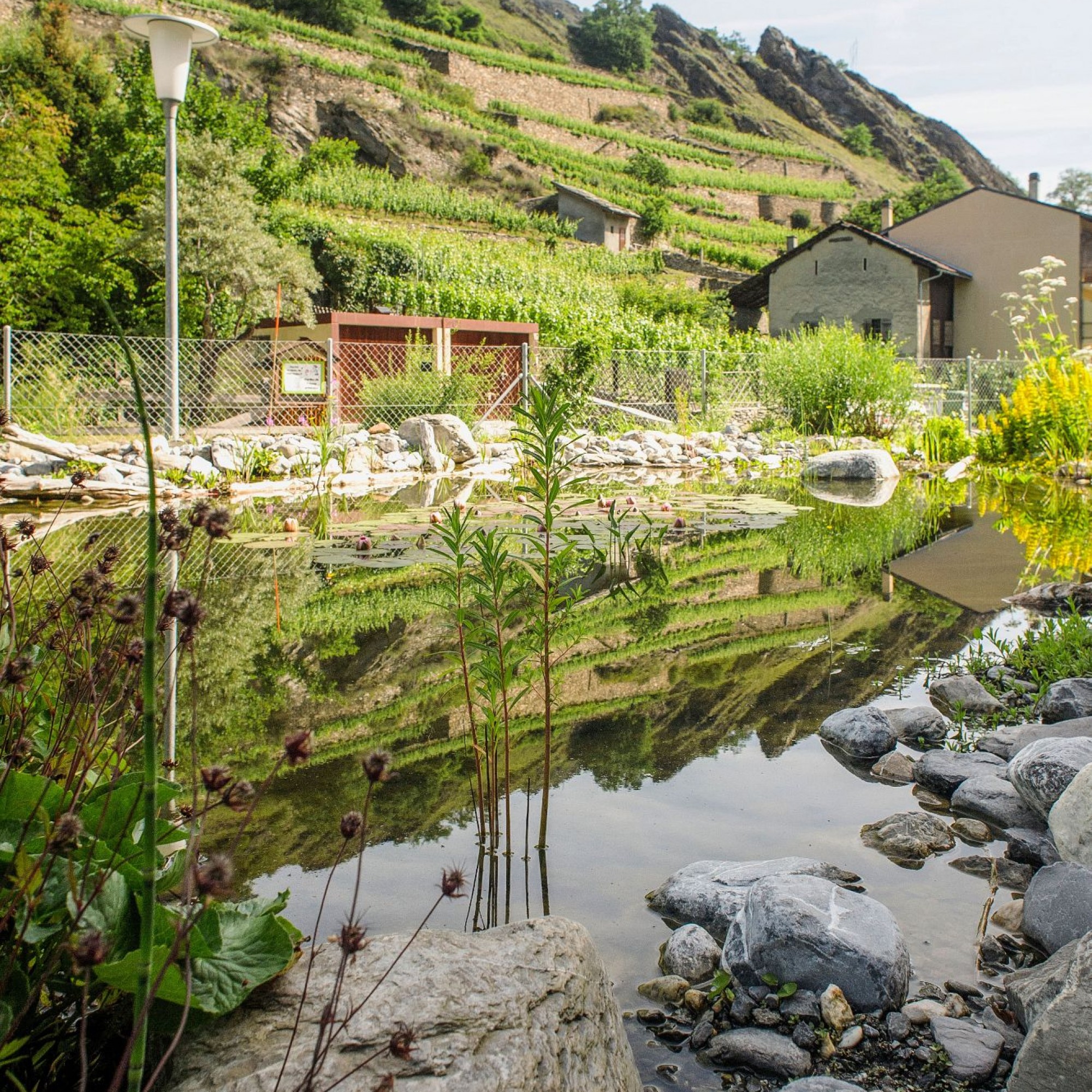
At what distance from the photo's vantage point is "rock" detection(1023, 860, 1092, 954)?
2572 millimetres

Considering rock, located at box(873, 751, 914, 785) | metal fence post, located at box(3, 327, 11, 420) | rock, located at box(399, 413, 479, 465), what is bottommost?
rock, located at box(873, 751, 914, 785)

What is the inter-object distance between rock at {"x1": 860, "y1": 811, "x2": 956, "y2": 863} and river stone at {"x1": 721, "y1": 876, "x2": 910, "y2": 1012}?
689mm

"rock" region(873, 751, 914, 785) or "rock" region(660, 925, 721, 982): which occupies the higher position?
"rock" region(873, 751, 914, 785)

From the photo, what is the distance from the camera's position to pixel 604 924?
9.14ft

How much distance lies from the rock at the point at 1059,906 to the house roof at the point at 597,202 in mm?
47654

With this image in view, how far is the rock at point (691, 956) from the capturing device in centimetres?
255

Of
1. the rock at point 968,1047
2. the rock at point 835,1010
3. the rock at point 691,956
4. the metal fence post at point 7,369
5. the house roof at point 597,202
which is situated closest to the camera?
the rock at point 968,1047

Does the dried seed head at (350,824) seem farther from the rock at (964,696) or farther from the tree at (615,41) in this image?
the tree at (615,41)

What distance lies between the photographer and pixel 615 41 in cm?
9456

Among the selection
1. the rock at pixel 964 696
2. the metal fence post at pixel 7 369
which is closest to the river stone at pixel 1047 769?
the rock at pixel 964 696

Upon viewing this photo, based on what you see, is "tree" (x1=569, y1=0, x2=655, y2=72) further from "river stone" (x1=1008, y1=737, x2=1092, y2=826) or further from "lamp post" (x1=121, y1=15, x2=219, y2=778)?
"river stone" (x1=1008, y1=737, x2=1092, y2=826)

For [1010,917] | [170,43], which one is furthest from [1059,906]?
[170,43]

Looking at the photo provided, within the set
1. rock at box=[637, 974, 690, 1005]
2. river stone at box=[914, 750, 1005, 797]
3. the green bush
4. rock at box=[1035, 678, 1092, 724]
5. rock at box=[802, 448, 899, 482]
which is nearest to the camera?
rock at box=[637, 974, 690, 1005]

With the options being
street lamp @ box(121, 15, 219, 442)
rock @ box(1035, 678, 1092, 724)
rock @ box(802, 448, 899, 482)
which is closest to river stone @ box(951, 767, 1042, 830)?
rock @ box(1035, 678, 1092, 724)
